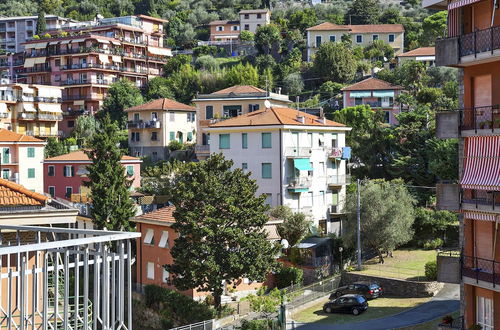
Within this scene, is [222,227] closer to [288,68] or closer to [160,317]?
[160,317]

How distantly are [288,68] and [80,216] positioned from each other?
54.8 metres

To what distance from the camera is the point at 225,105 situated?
73688 mm

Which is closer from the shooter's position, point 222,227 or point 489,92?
point 489,92

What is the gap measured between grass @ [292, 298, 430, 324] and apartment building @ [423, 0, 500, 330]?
1178 cm

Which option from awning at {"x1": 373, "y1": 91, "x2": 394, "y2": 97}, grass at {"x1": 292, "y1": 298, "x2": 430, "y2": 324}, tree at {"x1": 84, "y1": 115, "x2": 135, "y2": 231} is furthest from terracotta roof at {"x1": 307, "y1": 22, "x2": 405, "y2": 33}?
grass at {"x1": 292, "y1": 298, "x2": 430, "y2": 324}

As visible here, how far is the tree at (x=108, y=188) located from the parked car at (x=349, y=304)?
16852mm

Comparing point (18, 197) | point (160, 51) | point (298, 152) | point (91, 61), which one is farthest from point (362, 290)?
point (160, 51)

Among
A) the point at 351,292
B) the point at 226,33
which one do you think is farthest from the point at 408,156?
the point at 226,33

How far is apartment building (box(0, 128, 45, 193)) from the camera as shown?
68.8 m

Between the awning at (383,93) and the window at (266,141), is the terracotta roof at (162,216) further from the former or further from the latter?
the awning at (383,93)

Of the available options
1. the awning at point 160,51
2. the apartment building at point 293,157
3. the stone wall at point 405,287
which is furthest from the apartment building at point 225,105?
the awning at point 160,51

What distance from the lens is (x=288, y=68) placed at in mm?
107062

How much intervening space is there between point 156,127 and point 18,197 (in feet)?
194

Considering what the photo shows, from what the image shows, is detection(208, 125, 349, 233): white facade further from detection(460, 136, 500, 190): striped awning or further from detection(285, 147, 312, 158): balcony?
detection(460, 136, 500, 190): striped awning
